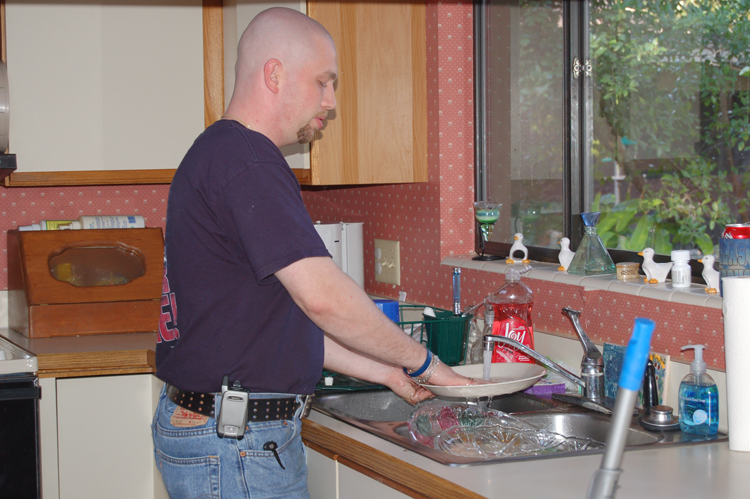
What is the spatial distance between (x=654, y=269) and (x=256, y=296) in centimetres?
89

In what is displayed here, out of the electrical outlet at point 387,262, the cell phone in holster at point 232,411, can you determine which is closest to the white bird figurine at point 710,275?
the cell phone in holster at point 232,411

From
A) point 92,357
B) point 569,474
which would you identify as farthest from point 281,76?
point 92,357

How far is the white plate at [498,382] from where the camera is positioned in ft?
4.74

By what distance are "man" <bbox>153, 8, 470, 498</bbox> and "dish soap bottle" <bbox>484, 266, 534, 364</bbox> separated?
1.52ft

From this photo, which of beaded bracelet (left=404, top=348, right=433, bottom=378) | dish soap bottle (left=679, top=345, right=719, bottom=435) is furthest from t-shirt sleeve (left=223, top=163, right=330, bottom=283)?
dish soap bottle (left=679, top=345, right=719, bottom=435)

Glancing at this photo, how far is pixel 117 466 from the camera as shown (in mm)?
2188

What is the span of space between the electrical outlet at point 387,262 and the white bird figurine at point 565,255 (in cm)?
70

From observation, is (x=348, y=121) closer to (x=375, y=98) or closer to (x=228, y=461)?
(x=375, y=98)

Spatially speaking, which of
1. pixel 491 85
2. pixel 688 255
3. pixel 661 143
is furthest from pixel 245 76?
pixel 661 143

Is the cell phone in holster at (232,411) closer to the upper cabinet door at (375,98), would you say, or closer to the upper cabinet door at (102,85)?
the upper cabinet door at (375,98)

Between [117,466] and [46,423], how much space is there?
0.75 feet

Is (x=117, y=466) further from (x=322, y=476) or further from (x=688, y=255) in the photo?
(x=688, y=255)

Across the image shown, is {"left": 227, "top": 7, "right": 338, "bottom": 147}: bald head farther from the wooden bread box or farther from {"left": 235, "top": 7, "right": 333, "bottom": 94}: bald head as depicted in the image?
the wooden bread box

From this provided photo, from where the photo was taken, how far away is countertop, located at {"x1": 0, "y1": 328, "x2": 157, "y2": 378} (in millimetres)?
2117
